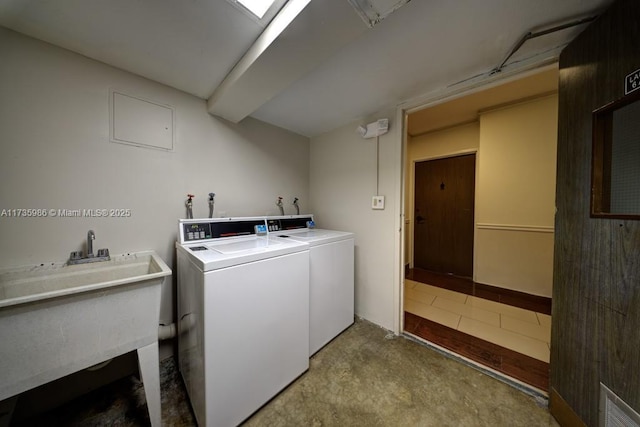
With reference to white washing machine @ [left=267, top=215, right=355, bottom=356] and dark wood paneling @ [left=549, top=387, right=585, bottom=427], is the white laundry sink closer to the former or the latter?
white washing machine @ [left=267, top=215, right=355, bottom=356]

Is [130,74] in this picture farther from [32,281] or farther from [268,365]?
[268,365]

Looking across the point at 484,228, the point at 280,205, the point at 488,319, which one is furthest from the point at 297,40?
the point at 484,228

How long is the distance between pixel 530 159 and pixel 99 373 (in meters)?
4.50

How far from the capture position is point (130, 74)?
52.6 inches

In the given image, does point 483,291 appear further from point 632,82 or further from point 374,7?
point 374,7

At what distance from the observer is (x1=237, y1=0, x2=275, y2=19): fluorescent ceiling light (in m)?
0.90

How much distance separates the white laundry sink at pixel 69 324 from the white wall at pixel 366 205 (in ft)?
5.36

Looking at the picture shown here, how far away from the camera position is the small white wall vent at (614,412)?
2.44ft

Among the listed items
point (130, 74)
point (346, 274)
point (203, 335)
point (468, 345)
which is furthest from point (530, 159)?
point (130, 74)

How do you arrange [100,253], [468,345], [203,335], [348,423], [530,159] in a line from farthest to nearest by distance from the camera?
1. [530,159]
2. [468,345]
3. [100,253]
4. [348,423]
5. [203,335]

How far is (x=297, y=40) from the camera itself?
955mm

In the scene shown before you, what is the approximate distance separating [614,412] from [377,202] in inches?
62.2

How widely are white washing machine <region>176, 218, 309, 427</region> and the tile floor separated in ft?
5.16

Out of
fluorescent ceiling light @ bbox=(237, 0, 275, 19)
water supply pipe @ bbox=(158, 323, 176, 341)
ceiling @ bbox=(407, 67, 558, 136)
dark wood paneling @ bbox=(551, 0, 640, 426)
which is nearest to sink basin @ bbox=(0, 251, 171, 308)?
water supply pipe @ bbox=(158, 323, 176, 341)
